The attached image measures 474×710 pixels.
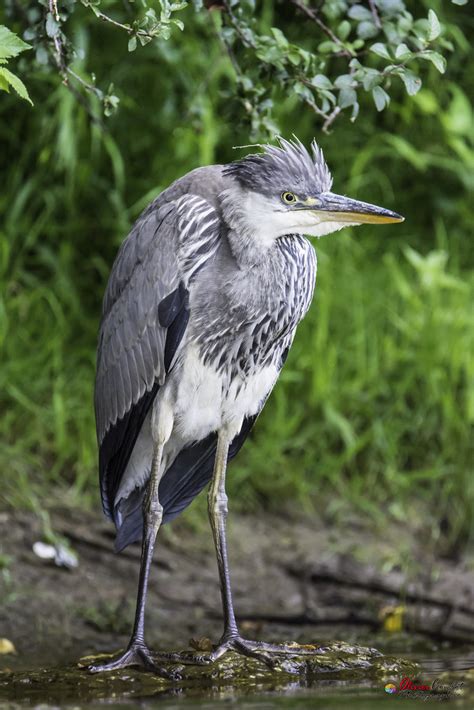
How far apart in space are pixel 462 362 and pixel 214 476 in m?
1.94

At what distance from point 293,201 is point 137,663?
1.52 m

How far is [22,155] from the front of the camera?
596 centimetres

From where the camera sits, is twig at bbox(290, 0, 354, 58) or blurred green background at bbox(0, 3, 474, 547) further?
blurred green background at bbox(0, 3, 474, 547)

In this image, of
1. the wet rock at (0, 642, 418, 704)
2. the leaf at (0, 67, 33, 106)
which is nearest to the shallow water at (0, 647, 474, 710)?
the wet rock at (0, 642, 418, 704)

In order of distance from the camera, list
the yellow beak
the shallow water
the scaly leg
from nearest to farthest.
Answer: the shallow water < the scaly leg < the yellow beak

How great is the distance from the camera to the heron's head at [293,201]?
370 centimetres

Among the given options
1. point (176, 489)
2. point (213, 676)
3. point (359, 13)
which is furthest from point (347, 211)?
point (213, 676)

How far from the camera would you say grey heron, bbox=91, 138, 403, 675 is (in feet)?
12.2

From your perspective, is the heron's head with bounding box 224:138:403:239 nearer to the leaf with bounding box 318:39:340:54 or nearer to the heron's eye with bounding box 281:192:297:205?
the heron's eye with bounding box 281:192:297:205

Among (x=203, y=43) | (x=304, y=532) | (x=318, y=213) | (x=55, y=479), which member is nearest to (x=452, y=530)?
(x=304, y=532)

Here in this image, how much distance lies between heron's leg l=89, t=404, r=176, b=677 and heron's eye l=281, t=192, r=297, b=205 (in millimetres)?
808

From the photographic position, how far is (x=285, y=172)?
3.71 metres

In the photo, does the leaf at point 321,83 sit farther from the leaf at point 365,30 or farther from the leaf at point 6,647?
the leaf at point 6,647

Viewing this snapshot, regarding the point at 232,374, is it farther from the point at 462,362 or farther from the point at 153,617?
the point at 462,362
